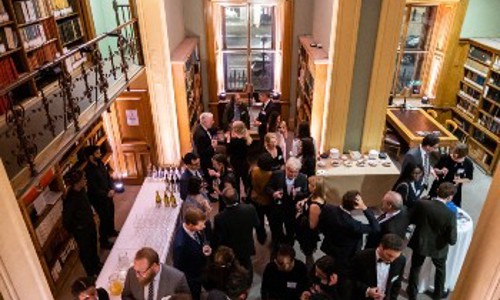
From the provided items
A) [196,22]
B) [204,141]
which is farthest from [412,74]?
[204,141]

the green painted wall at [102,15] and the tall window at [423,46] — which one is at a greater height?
the green painted wall at [102,15]

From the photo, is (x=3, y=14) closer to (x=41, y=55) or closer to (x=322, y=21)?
(x=41, y=55)

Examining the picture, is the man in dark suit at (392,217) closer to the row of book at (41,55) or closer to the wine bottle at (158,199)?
the wine bottle at (158,199)

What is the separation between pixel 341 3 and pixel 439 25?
4.46 m

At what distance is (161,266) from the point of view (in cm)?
327

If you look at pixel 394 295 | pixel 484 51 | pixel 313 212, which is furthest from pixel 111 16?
pixel 484 51

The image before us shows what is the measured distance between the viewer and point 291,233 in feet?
16.9

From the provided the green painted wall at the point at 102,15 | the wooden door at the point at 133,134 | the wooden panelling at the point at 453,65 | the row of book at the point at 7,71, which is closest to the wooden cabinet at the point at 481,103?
the wooden panelling at the point at 453,65

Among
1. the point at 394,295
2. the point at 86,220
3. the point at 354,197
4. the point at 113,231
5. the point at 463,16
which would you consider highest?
the point at 463,16

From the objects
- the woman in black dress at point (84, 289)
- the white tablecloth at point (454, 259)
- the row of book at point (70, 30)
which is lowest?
the white tablecloth at point (454, 259)

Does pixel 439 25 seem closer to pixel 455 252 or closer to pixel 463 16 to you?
pixel 463 16

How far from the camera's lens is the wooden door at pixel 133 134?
21.1 feet

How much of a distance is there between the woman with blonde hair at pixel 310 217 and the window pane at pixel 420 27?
5.35 metres

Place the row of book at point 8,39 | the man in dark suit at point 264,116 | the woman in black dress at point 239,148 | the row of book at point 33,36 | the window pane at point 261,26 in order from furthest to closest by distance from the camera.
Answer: the window pane at point 261,26 < the man in dark suit at point 264,116 < the woman in black dress at point 239,148 < the row of book at point 33,36 < the row of book at point 8,39
